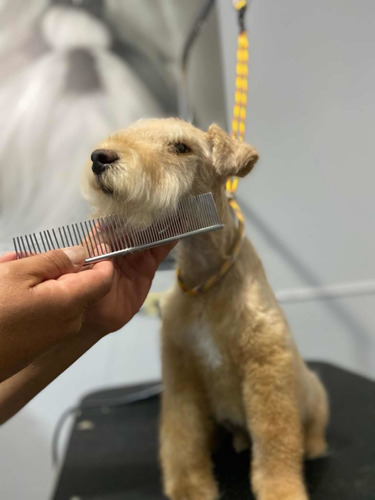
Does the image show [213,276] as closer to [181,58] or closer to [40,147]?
[40,147]

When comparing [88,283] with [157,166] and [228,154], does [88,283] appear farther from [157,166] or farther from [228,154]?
[228,154]

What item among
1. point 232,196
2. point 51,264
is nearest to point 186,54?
point 232,196

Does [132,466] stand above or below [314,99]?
below

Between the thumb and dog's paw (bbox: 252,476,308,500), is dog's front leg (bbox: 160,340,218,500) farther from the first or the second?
the thumb

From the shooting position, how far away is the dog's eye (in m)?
0.66

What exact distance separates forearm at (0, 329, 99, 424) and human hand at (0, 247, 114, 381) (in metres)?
0.15

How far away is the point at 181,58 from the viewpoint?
122cm

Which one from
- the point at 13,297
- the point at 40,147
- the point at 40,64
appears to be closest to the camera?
the point at 13,297

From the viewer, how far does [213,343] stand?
737mm

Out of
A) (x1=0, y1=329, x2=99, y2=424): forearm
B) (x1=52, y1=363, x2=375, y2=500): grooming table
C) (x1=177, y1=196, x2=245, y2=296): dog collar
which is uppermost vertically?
(x1=177, y1=196, x2=245, y2=296): dog collar

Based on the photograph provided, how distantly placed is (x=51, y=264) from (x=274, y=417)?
51cm

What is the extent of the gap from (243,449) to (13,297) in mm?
725

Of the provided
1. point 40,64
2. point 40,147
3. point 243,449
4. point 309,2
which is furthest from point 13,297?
point 309,2

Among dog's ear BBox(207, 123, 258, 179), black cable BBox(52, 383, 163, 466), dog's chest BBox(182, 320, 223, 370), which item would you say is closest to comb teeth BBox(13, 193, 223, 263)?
dog's ear BBox(207, 123, 258, 179)
